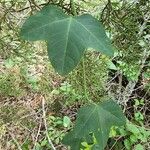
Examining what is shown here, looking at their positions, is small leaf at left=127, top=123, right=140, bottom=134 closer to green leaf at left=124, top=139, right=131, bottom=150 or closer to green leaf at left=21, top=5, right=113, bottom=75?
green leaf at left=124, top=139, right=131, bottom=150

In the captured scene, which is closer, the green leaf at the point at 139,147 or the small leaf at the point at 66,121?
the green leaf at the point at 139,147

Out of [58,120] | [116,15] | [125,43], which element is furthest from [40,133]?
[116,15]

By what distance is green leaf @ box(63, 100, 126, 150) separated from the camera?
0.94 m

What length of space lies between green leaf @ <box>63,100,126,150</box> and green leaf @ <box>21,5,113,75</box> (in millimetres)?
158

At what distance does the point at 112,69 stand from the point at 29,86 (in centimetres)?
56

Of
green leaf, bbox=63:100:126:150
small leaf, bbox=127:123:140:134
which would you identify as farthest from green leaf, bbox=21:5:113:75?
small leaf, bbox=127:123:140:134

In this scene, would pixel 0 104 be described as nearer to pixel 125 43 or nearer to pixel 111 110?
pixel 125 43

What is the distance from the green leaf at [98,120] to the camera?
941 millimetres

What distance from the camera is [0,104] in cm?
240

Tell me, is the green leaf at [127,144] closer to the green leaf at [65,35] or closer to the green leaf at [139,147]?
the green leaf at [139,147]

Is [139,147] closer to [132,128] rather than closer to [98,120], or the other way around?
[132,128]

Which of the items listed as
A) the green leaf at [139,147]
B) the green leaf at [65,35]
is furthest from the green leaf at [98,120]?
the green leaf at [139,147]

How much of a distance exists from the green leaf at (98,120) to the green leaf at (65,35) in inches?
6.2

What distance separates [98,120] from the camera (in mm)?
955
